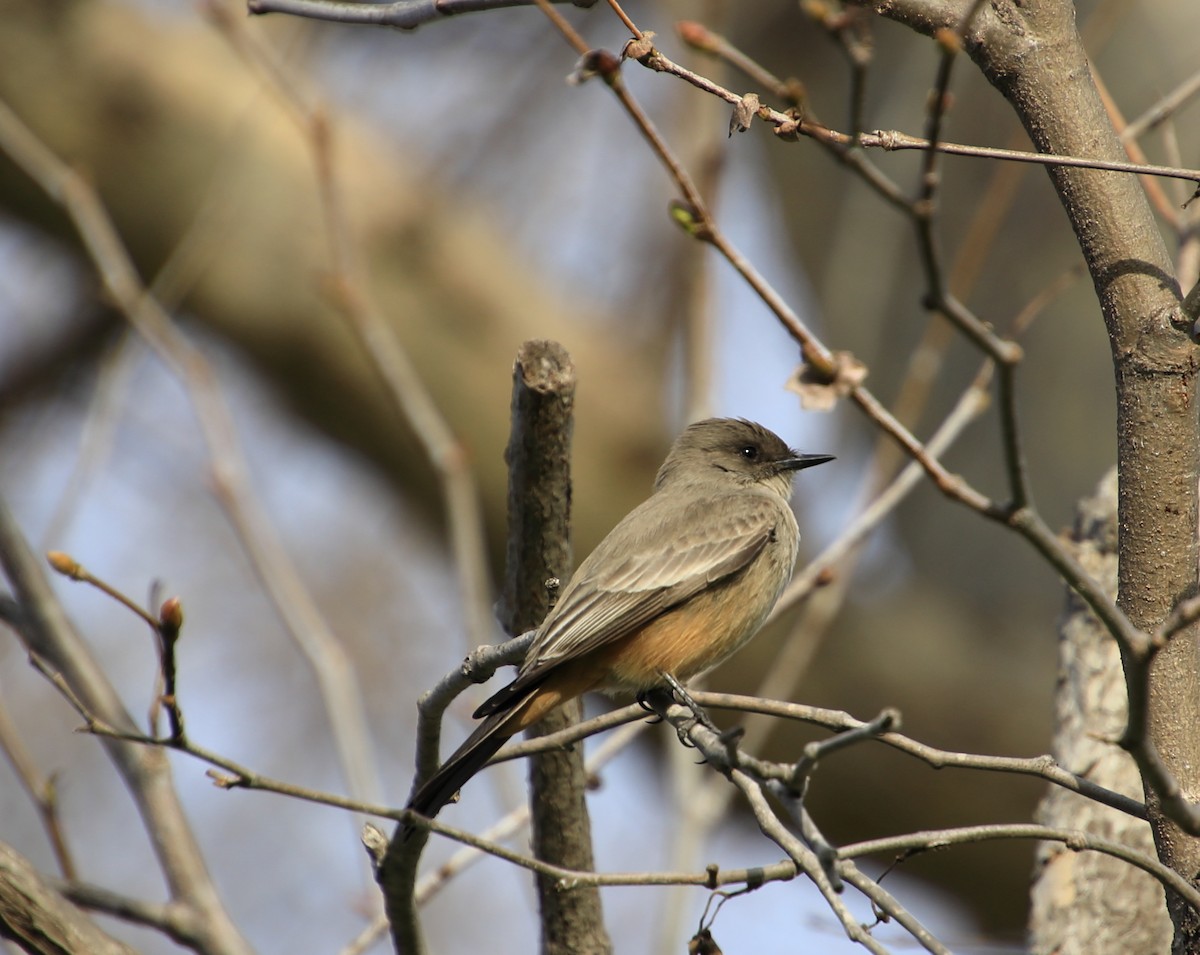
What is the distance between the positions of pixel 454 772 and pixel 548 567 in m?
0.73

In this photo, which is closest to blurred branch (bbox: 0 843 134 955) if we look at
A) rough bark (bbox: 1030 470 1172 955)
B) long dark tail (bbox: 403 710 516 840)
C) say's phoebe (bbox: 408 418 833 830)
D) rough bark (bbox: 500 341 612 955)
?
long dark tail (bbox: 403 710 516 840)

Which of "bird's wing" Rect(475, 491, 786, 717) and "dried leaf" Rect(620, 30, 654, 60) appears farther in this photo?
"bird's wing" Rect(475, 491, 786, 717)

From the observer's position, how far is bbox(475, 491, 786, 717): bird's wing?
13.0ft

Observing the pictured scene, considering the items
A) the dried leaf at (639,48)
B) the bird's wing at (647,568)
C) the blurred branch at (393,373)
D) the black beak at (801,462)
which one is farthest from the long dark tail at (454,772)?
the black beak at (801,462)

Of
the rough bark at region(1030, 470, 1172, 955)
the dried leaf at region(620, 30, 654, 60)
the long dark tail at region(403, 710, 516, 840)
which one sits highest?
the dried leaf at region(620, 30, 654, 60)

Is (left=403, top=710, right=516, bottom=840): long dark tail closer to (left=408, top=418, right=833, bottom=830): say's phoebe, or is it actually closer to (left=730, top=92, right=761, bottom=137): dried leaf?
(left=408, top=418, right=833, bottom=830): say's phoebe

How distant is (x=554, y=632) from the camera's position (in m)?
3.93

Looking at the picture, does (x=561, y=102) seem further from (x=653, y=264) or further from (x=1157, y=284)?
(x=1157, y=284)

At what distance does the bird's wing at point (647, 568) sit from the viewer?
3969 mm

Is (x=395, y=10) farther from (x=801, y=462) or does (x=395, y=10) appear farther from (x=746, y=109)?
(x=801, y=462)

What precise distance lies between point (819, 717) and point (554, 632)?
145 centimetres

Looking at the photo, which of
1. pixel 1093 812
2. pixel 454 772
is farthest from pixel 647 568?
pixel 1093 812

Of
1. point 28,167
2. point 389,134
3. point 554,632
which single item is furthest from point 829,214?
point 554,632

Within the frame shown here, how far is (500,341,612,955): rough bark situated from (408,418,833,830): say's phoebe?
0.51ft
